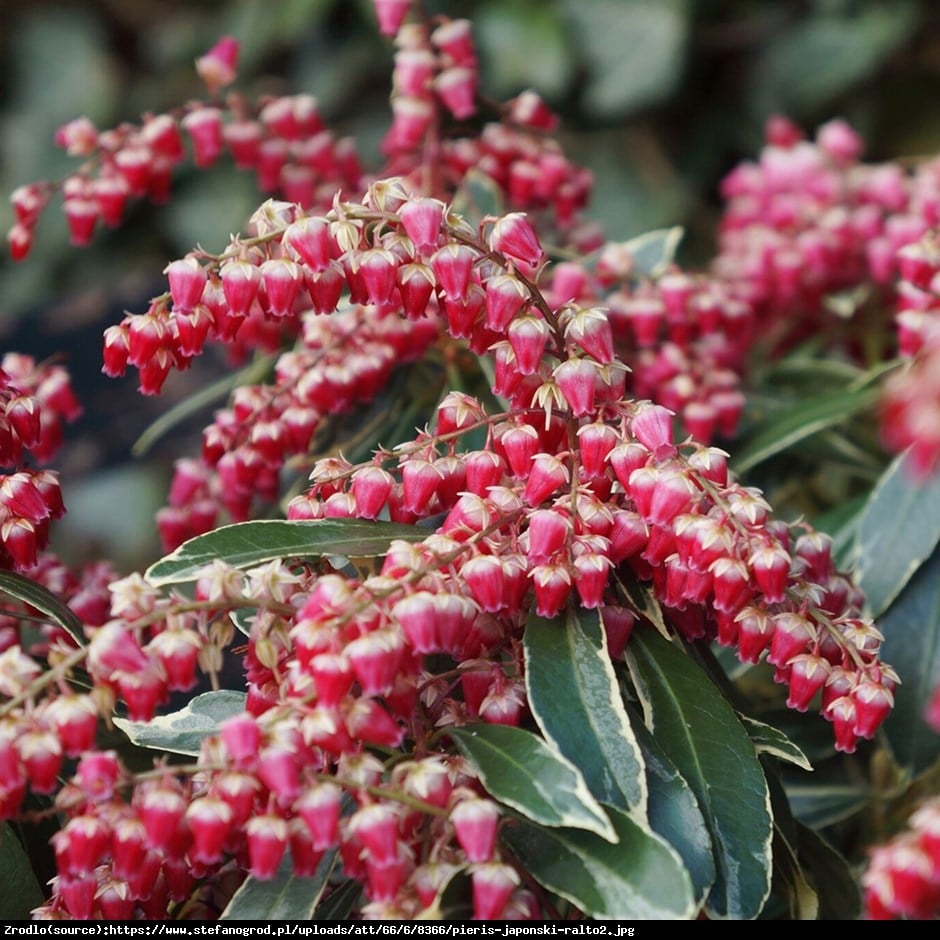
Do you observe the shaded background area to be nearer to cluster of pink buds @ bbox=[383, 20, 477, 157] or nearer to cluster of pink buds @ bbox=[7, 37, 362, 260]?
cluster of pink buds @ bbox=[7, 37, 362, 260]

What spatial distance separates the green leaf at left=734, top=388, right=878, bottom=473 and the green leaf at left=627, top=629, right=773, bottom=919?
1.21ft

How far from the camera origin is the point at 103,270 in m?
2.37

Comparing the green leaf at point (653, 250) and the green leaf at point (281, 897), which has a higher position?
the green leaf at point (653, 250)

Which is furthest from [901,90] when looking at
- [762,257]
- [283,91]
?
[283,91]

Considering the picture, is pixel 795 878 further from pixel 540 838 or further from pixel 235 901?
pixel 235 901

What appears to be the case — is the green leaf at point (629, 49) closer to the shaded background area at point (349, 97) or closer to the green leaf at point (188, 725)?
the shaded background area at point (349, 97)

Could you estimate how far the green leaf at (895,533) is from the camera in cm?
93

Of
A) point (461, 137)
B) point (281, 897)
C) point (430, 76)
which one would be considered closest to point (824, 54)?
point (461, 137)

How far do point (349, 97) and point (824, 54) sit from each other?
819mm

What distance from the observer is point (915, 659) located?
92 centimetres

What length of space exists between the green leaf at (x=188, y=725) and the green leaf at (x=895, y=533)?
48 cm

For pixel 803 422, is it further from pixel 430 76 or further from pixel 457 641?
pixel 457 641

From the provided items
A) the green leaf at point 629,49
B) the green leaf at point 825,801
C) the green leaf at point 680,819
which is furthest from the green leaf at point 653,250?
the green leaf at point 629,49

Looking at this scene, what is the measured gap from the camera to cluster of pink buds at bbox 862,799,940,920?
54cm
